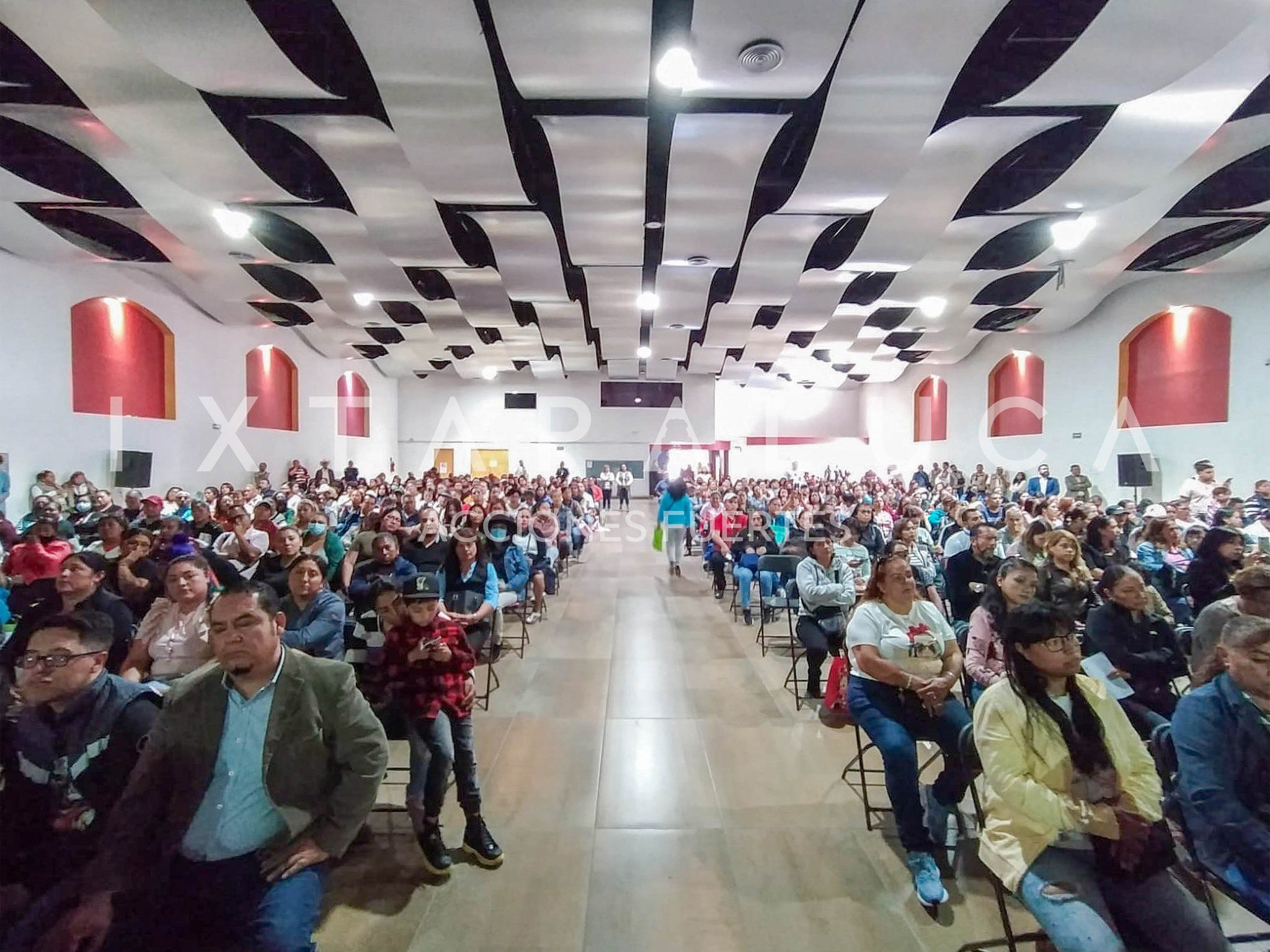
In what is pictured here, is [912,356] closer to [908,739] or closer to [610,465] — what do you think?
[610,465]

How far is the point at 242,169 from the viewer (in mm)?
5938

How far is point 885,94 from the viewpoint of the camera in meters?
4.66

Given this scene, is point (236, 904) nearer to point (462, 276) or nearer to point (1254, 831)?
point (1254, 831)

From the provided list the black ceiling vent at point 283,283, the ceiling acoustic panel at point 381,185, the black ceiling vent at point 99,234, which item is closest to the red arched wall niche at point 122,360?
the black ceiling vent at point 99,234

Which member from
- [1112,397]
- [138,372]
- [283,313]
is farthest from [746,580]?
[283,313]

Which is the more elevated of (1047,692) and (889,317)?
(889,317)

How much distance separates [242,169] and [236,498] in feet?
13.3

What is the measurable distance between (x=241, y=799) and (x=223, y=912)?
10.0 inches

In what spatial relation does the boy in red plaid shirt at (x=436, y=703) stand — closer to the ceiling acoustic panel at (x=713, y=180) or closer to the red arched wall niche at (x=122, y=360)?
the ceiling acoustic panel at (x=713, y=180)

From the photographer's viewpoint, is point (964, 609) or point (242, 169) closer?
point (964, 609)

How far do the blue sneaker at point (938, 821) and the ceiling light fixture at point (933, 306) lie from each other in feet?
30.6

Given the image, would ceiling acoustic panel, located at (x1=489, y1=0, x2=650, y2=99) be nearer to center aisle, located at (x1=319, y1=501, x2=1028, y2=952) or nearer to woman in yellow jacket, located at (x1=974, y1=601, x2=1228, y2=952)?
woman in yellow jacket, located at (x1=974, y1=601, x2=1228, y2=952)

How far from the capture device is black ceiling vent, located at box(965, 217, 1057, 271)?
7883mm

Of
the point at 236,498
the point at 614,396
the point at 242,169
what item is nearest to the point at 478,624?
the point at 242,169
